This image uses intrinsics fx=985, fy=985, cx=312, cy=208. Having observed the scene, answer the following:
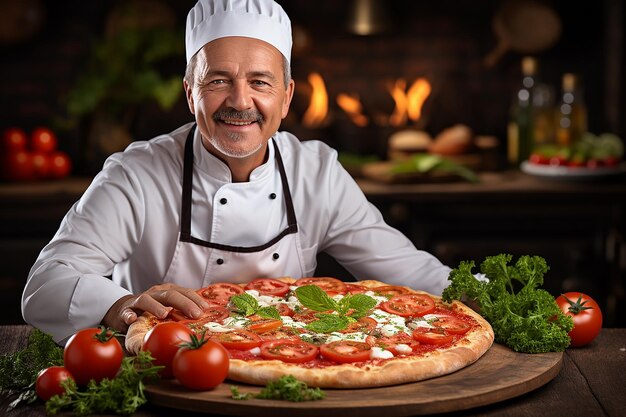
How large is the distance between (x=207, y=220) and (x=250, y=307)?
604 millimetres

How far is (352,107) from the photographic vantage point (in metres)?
5.58

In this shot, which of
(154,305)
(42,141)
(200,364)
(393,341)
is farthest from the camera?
(42,141)

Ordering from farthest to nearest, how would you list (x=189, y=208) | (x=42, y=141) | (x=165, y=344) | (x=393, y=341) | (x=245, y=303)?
(x=42, y=141), (x=189, y=208), (x=245, y=303), (x=393, y=341), (x=165, y=344)

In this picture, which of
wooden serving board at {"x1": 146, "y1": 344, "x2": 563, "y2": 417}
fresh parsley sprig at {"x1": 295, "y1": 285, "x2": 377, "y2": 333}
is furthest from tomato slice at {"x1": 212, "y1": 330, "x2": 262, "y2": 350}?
fresh parsley sprig at {"x1": 295, "y1": 285, "x2": 377, "y2": 333}

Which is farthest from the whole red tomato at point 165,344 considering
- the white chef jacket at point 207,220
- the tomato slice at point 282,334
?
the white chef jacket at point 207,220

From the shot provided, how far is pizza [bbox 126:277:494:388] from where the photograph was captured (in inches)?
84.7

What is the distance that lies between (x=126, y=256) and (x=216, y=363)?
3.70 ft

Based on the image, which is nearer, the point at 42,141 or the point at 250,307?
the point at 250,307

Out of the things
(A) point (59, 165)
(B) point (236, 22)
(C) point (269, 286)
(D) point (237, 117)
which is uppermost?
(B) point (236, 22)

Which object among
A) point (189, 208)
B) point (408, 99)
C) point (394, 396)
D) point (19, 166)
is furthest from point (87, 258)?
point (408, 99)

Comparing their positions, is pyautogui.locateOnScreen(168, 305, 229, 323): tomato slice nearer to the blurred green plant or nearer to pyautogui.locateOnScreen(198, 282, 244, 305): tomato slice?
pyautogui.locateOnScreen(198, 282, 244, 305): tomato slice

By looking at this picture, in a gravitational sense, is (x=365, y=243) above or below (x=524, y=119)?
below

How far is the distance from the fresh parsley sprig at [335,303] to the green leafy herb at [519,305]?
0.23 metres

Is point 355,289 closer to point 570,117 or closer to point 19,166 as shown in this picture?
point 19,166
